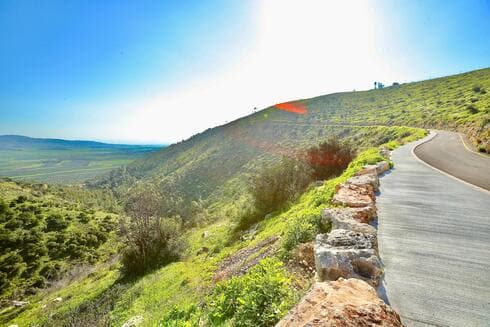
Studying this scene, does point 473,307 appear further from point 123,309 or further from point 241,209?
point 241,209

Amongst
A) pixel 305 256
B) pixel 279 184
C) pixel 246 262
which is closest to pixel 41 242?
pixel 279 184

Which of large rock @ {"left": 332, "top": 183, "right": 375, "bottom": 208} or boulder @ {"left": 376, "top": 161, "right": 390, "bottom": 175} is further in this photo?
boulder @ {"left": 376, "top": 161, "right": 390, "bottom": 175}

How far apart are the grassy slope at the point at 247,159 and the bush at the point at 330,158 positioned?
6.65ft

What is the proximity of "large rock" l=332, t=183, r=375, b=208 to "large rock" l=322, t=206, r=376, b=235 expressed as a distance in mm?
331

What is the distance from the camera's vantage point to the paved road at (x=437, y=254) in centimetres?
301

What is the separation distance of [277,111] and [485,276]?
372ft

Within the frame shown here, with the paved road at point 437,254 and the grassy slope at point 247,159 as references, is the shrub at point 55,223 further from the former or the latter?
the paved road at point 437,254

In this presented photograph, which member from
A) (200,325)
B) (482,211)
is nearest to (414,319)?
(200,325)

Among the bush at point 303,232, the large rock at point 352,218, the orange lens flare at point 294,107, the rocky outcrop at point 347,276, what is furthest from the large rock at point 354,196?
the orange lens flare at point 294,107

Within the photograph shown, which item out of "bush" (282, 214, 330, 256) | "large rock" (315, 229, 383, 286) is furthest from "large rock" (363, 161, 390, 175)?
"large rock" (315, 229, 383, 286)

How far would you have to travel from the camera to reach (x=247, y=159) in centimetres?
7206

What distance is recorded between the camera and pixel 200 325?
13.6 feet

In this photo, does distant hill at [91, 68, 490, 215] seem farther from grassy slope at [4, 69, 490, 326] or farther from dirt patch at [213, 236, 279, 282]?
dirt patch at [213, 236, 279, 282]

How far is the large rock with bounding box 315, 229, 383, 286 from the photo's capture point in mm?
3607
